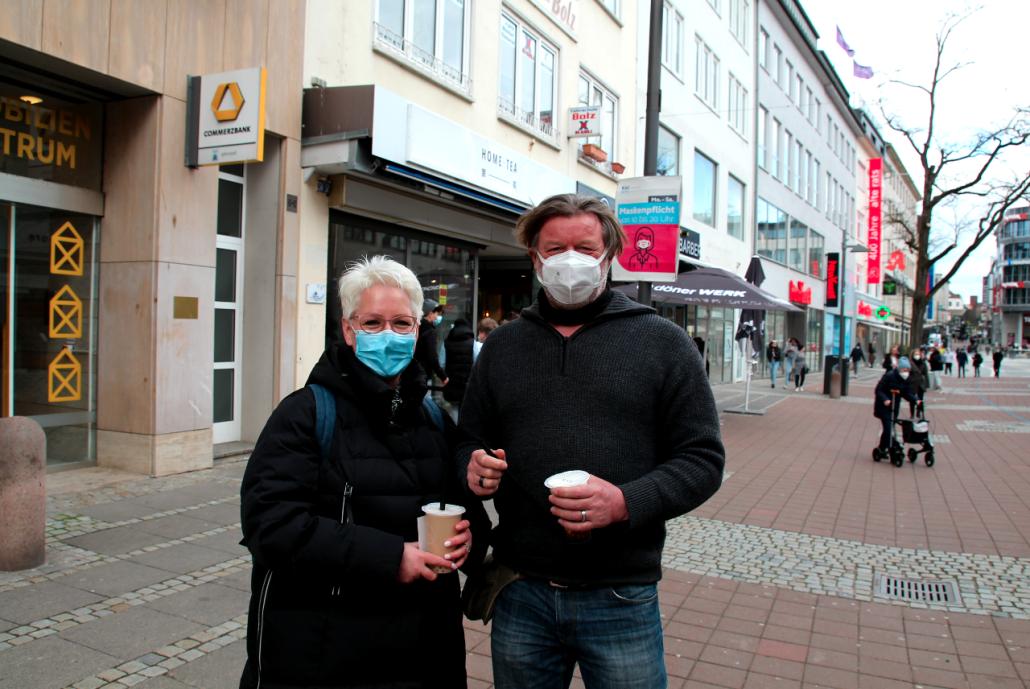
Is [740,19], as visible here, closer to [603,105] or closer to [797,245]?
[797,245]

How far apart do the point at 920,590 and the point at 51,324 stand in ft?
26.1

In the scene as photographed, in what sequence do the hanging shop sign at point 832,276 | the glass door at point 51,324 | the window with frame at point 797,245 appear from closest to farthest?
the glass door at point 51,324, the hanging shop sign at point 832,276, the window with frame at point 797,245

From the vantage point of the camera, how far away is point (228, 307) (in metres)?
9.02

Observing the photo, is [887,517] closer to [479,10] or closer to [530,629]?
[530,629]

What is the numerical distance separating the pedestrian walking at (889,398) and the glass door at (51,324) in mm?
10099

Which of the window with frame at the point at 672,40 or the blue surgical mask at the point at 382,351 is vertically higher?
the window with frame at the point at 672,40

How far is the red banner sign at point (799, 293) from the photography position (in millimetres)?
34250

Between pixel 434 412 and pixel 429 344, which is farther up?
pixel 429 344

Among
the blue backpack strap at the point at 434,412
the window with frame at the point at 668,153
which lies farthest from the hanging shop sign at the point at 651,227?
the window with frame at the point at 668,153

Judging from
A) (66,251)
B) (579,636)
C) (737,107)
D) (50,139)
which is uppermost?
(737,107)

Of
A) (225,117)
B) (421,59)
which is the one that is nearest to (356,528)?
(225,117)

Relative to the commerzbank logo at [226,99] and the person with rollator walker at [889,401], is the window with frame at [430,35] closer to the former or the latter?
the commerzbank logo at [226,99]

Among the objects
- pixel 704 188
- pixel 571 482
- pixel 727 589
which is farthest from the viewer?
pixel 704 188

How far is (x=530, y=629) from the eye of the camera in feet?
6.62
